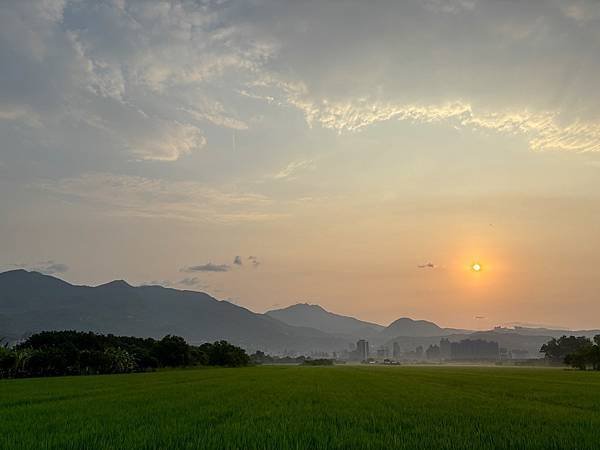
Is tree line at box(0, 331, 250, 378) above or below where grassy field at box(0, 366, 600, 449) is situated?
above

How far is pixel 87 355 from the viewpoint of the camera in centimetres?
8606

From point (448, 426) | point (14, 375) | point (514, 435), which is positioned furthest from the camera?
point (14, 375)

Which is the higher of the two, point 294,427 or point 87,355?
point 87,355

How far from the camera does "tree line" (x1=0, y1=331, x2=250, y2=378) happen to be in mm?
73688

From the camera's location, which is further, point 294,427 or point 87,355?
point 87,355

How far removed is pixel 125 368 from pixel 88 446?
91.8 m

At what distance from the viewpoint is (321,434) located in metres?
14.0

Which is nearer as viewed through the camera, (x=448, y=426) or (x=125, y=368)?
(x=448, y=426)

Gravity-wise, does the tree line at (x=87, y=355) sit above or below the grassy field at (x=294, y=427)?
above

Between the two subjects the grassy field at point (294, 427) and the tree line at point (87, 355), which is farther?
the tree line at point (87, 355)

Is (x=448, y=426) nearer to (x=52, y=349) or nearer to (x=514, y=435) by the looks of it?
(x=514, y=435)

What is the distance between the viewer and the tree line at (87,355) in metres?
73.7

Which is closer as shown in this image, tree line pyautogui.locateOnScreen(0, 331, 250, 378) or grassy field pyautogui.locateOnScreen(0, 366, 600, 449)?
grassy field pyautogui.locateOnScreen(0, 366, 600, 449)

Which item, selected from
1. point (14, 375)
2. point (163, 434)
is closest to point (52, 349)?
point (14, 375)
